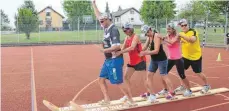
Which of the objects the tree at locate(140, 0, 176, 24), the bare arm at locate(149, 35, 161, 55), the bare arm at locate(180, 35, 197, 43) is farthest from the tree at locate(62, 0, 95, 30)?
the bare arm at locate(149, 35, 161, 55)

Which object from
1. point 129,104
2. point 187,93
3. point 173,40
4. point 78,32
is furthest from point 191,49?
point 78,32

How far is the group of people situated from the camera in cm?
608

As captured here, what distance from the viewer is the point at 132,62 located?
6691mm

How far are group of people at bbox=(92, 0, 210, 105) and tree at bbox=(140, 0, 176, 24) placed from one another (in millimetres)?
30749

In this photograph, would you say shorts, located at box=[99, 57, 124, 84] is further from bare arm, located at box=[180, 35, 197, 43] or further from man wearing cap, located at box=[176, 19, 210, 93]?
man wearing cap, located at box=[176, 19, 210, 93]

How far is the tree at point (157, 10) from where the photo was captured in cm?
3844

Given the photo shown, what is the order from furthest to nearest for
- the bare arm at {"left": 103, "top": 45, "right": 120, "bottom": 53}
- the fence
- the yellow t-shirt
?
1. the fence
2. the yellow t-shirt
3. the bare arm at {"left": 103, "top": 45, "right": 120, "bottom": 53}

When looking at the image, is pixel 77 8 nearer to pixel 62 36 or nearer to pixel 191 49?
pixel 62 36

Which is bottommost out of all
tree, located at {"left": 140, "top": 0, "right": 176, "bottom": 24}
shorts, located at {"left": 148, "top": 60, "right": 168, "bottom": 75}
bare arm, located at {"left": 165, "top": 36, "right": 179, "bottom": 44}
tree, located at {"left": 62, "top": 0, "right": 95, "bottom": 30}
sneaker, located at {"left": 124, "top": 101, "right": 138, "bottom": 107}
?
sneaker, located at {"left": 124, "top": 101, "right": 138, "bottom": 107}

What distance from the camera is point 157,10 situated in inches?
1539

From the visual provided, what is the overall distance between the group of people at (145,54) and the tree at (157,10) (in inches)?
1211

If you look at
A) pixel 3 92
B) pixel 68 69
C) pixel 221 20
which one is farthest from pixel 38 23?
pixel 3 92

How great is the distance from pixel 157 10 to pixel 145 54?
3359 centimetres

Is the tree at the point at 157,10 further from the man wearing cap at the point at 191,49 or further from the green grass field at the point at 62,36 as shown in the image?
the man wearing cap at the point at 191,49
